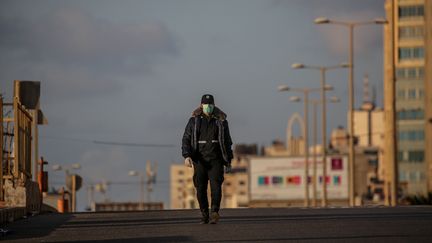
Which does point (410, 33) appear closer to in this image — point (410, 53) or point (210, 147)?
point (410, 53)

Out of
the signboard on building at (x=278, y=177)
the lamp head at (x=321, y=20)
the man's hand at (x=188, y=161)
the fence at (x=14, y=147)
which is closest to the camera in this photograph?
the man's hand at (x=188, y=161)

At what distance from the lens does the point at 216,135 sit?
22.6 meters

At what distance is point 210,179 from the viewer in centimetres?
2277

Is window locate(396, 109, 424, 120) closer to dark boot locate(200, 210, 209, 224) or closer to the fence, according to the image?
the fence

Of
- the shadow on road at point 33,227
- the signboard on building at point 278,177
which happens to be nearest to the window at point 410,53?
the signboard on building at point 278,177

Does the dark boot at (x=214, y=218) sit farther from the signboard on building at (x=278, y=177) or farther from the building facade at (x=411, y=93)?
the building facade at (x=411, y=93)

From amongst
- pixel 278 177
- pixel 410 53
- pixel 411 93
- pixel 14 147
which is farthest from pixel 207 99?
pixel 411 93

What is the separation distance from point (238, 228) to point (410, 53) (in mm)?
143016

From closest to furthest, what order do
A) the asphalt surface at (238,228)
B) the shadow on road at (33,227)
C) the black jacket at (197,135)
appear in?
the asphalt surface at (238,228) → the shadow on road at (33,227) → the black jacket at (197,135)

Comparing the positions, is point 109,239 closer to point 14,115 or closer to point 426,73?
point 14,115

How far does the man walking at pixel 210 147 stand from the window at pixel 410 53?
14115 centimetres

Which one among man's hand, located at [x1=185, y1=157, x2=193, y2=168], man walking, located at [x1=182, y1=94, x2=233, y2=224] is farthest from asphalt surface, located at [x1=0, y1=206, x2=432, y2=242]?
man's hand, located at [x1=185, y1=157, x2=193, y2=168]

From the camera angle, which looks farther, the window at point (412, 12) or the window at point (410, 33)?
the window at point (410, 33)

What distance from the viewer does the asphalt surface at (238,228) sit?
59.8 feet
